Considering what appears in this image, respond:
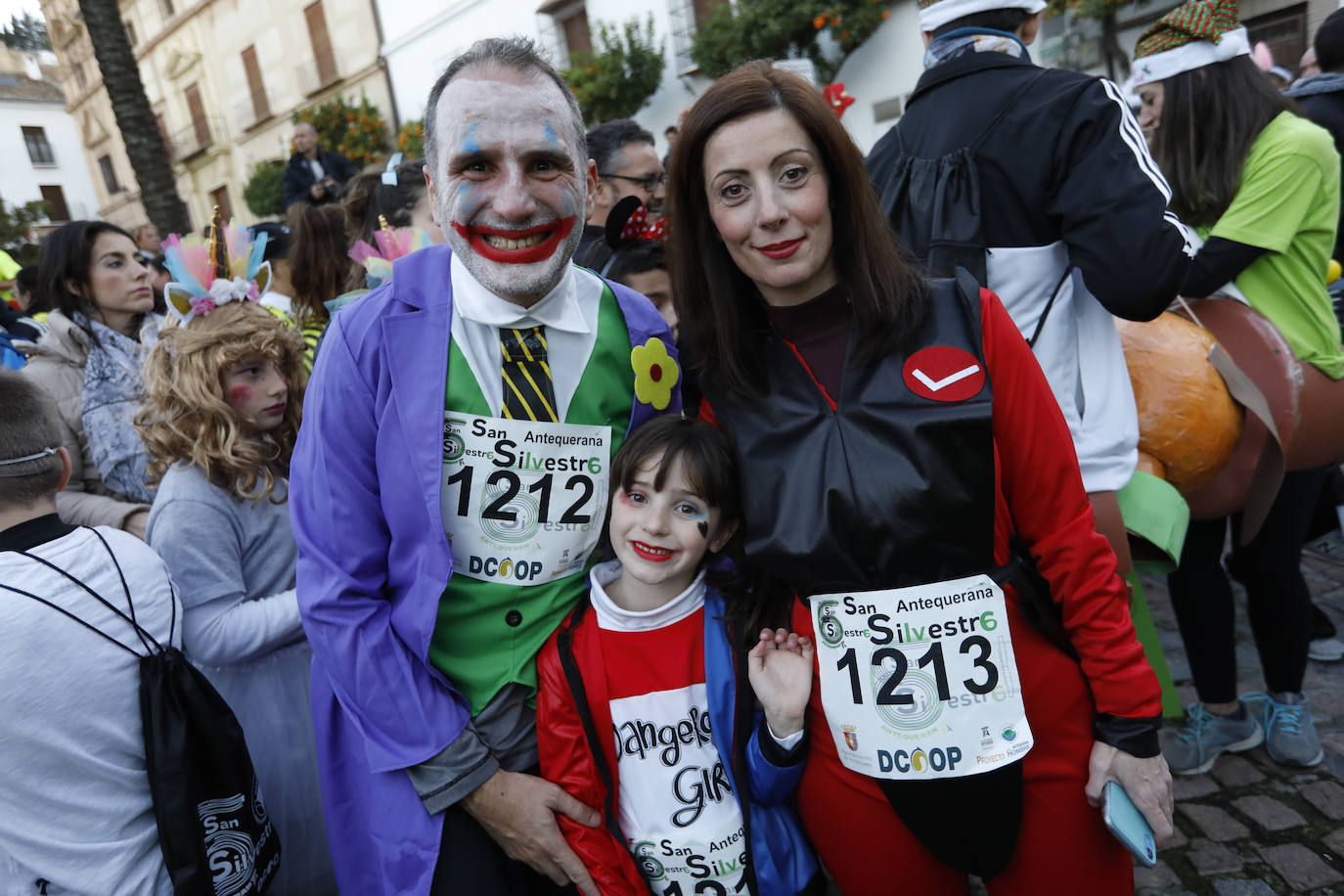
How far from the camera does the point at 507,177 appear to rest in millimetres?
1613

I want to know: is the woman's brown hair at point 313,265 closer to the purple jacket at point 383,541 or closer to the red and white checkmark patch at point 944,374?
the purple jacket at point 383,541

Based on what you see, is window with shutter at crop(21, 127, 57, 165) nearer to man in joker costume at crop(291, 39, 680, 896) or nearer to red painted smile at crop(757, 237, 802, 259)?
man in joker costume at crop(291, 39, 680, 896)

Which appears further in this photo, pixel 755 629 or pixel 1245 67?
pixel 1245 67

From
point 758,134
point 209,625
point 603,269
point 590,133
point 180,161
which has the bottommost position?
point 209,625

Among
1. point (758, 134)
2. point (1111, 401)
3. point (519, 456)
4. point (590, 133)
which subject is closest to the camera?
point (758, 134)

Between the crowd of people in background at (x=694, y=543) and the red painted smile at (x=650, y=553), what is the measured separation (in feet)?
0.03

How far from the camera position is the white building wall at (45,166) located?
3494 cm

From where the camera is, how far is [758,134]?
153cm

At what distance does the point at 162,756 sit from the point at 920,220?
202 cm

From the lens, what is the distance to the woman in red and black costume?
58.3 inches

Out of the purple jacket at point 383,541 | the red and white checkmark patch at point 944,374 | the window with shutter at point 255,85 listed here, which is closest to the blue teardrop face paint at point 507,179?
the purple jacket at point 383,541

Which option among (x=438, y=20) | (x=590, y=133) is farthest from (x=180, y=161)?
(x=590, y=133)

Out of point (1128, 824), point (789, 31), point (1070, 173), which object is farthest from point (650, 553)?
point (789, 31)

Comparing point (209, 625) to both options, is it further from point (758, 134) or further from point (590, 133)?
point (590, 133)
